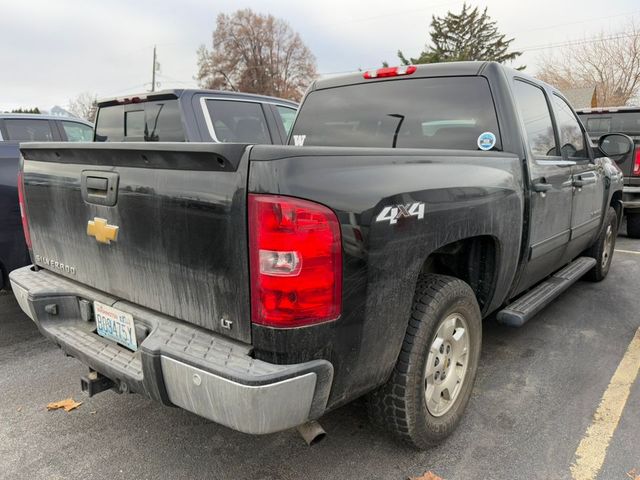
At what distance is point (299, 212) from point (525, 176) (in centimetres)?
191

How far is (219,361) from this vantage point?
1.78 m

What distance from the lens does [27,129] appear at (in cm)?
701

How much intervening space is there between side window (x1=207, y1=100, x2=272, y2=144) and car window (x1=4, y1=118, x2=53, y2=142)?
3.18m

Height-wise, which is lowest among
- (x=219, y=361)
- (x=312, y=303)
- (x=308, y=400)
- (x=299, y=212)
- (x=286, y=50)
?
(x=308, y=400)

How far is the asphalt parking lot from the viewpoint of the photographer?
2406mm

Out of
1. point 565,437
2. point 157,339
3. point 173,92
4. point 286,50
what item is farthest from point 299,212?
point 286,50

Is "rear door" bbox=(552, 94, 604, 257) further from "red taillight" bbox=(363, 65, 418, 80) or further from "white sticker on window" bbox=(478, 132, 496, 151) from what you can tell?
"red taillight" bbox=(363, 65, 418, 80)

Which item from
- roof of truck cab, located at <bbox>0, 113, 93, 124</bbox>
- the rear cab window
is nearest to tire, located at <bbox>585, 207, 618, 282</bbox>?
the rear cab window

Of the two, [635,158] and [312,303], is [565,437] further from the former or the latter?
[635,158]

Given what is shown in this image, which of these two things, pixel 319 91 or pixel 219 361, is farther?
pixel 319 91

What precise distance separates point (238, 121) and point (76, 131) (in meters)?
3.36

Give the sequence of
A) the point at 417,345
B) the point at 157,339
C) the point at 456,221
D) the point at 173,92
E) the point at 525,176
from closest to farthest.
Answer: the point at 157,339 < the point at 417,345 < the point at 456,221 < the point at 525,176 < the point at 173,92

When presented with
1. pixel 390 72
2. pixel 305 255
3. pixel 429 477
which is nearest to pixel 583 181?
pixel 390 72

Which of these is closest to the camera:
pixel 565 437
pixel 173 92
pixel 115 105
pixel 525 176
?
pixel 565 437
